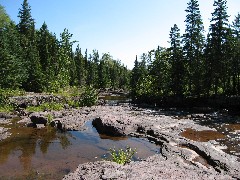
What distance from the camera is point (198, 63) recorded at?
46.6 meters

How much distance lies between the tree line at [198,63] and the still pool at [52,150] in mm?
27466

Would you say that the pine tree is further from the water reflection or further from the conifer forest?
the water reflection

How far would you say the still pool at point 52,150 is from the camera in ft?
44.0

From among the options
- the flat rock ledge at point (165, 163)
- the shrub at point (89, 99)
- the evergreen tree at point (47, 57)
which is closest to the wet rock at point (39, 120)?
the flat rock ledge at point (165, 163)

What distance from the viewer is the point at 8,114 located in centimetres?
2927

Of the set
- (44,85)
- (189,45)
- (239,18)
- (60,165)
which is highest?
(239,18)

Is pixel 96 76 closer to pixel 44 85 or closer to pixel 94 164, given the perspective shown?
pixel 44 85

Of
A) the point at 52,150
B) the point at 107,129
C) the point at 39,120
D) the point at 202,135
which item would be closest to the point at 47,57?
the point at 39,120

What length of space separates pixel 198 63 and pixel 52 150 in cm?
3545

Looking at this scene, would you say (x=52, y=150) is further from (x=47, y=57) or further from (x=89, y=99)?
(x=47, y=57)

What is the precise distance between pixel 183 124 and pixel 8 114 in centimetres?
1871

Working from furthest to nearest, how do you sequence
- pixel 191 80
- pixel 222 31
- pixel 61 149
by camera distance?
pixel 191 80 → pixel 222 31 → pixel 61 149

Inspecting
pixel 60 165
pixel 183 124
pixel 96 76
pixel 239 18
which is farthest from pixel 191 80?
pixel 96 76

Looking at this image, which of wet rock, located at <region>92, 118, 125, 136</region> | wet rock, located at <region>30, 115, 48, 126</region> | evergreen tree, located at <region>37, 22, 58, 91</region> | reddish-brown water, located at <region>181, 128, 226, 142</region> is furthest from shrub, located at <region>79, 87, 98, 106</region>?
reddish-brown water, located at <region>181, 128, 226, 142</region>
